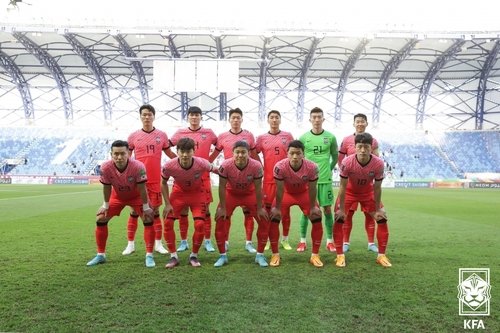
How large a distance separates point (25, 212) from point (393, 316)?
1116 cm

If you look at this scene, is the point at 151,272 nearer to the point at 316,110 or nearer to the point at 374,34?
the point at 316,110

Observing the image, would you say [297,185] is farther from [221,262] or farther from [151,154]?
[151,154]

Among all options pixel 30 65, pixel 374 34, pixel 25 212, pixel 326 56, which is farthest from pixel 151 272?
pixel 30 65

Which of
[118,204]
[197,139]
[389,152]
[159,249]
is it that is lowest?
[159,249]

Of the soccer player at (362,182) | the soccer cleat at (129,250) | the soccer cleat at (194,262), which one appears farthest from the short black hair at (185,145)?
the soccer player at (362,182)

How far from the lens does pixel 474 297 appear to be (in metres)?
3.59

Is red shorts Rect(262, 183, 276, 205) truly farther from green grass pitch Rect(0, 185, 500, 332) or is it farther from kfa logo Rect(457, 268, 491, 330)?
kfa logo Rect(457, 268, 491, 330)

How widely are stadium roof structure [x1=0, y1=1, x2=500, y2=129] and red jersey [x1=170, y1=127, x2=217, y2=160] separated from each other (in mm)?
23185

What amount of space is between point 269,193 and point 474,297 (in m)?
3.28

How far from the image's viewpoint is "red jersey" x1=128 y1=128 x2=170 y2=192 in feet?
20.5

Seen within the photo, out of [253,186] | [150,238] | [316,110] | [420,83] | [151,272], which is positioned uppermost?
[420,83]

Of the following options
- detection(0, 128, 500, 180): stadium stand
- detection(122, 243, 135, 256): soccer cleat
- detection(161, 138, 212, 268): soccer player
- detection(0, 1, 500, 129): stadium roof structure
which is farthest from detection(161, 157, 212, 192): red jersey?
detection(0, 128, 500, 180): stadium stand

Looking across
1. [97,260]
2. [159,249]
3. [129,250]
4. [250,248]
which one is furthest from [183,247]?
[97,260]

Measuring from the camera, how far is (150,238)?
5.28 meters
